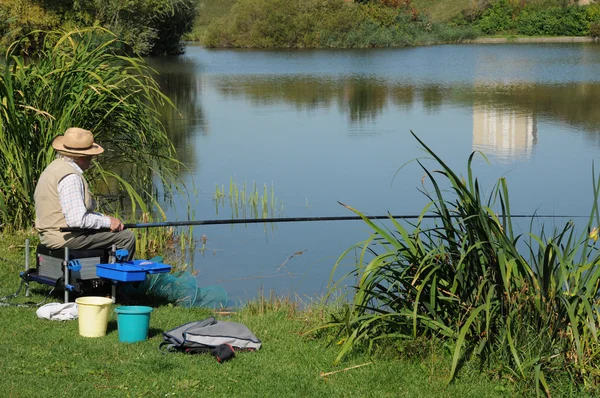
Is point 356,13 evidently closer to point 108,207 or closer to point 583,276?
point 108,207

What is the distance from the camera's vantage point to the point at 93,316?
16.0ft

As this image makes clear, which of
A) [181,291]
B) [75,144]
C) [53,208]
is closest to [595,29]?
[181,291]

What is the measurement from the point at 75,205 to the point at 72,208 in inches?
1.0

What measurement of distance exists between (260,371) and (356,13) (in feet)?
174

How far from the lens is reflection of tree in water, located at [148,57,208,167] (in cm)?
1534

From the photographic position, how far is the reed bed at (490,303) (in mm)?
4277

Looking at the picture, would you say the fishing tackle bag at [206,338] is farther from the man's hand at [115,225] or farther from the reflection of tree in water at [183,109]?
the reflection of tree in water at [183,109]

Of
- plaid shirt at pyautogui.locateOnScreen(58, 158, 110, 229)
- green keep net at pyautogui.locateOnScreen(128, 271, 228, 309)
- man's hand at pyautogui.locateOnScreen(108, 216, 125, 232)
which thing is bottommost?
green keep net at pyautogui.locateOnScreen(128, 271, 228, 309)

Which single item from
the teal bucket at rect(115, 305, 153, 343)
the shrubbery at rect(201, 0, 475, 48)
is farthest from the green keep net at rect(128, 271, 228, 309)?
the shrubbery at rect(201, 0, 475, 48)

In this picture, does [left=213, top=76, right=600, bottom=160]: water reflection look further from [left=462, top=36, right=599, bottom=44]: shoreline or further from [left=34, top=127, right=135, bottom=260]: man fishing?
[left=462, top=36, right=599, bottom=44]: shoreline

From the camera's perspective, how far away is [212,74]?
33.2 meters

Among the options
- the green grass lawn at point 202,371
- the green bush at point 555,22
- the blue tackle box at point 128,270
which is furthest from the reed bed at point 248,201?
the green bush at point 555,22

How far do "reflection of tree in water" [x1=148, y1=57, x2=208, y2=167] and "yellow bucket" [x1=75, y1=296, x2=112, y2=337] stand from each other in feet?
14.4

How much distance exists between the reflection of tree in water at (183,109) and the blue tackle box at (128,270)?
3822 millimetres
